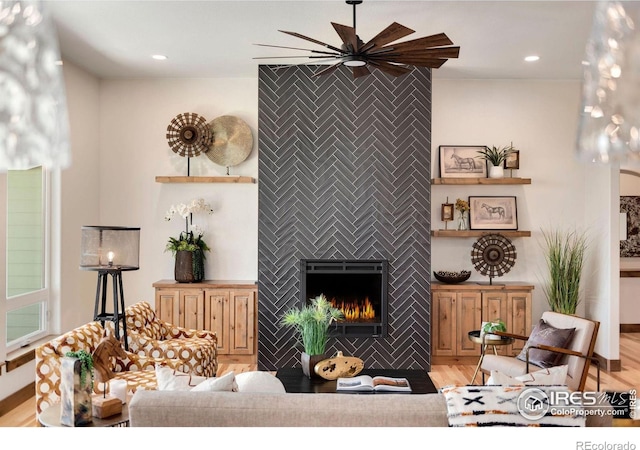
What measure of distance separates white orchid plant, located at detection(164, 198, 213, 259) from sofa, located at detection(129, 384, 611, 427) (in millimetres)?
3605

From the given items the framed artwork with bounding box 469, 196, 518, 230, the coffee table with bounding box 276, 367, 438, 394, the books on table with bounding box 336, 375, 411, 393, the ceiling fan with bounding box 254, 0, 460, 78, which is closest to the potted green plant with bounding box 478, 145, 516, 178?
the framed artwork with bounding box 469, 196, 518, 230

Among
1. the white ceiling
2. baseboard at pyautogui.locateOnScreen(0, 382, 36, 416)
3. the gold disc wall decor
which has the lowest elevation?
baseboard at pyautogui.locateOnScreen(0, 382, 36, 416)

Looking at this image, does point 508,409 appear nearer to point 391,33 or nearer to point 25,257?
point 391,33

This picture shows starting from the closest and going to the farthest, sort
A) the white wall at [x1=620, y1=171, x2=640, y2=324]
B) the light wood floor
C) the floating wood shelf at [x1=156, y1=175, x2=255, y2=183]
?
the light wood floor → the floating wood shelf at [x1=156, y1=175, x2=255, y2=183] → the white wall at [x1=620, y1=171, x2=640, y2=324]

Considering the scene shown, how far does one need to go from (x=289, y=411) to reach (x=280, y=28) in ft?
10.3

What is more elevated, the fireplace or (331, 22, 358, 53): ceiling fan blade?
(331, 22, 358, 53): ceiling fan blade

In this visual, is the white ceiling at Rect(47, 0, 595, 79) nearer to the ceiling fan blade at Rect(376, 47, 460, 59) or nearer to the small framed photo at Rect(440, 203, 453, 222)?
the ceiling fan blade at Rect(376, 47, 460, 59)

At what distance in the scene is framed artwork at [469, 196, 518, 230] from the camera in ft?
19.2

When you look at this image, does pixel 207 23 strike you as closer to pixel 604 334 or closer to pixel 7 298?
pixel 7 298

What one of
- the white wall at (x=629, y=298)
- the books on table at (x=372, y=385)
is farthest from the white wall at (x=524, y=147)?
the books on table at (x=372, y=385)

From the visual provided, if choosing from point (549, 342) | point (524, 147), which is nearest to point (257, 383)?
point (549, 342)

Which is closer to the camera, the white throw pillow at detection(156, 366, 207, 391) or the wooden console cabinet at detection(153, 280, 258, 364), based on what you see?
the white throw pillow at detection(156, 366, 207, 391)

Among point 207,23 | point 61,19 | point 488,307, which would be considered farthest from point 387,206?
point 61,19

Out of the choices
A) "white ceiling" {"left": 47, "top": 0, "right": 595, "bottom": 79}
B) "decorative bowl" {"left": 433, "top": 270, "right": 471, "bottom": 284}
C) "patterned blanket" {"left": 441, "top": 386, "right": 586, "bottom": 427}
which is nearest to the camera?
"patterned blanket" {"left": 441, "top": 386, "right": 586, "bottom": 427}
